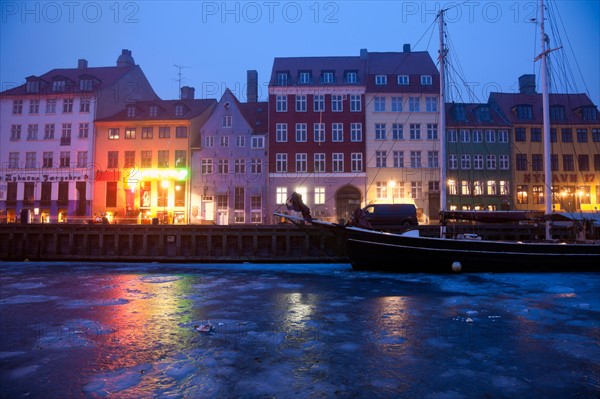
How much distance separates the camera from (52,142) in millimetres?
45219

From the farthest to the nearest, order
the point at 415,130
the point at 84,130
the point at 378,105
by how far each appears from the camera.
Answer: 1. the point at 84,130
2. the point at 378,105
3. the point at 415,130

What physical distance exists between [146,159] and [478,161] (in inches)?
1311

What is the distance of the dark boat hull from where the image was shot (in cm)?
1842

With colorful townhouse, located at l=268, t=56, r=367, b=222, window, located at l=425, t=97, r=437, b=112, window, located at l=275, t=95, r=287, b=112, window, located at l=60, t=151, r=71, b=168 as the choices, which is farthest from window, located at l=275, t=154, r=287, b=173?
window, located at l=60, t=151, r=71, b=168

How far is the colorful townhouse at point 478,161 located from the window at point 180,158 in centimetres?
2585

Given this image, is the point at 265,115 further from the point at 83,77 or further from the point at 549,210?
the point at 549,210

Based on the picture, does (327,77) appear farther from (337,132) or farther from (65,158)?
(65,158)

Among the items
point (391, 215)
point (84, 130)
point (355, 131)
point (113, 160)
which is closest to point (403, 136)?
point (355, 131)

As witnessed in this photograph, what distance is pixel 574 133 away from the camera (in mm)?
43281

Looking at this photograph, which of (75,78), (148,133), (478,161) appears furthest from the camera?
(75,78)

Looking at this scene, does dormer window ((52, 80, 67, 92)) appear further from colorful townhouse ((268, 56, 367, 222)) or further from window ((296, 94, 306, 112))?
window ((296, 94, 306, 112))

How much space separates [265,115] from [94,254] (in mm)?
24726

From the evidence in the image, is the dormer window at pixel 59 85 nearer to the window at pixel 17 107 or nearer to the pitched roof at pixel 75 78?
the pitched roof at pixel 75 78

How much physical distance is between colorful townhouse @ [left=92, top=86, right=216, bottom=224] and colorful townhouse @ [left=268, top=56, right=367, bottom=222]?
8.72 metres
